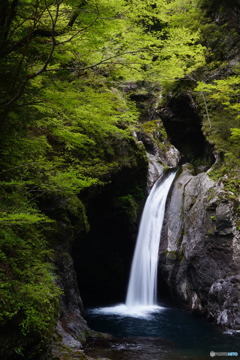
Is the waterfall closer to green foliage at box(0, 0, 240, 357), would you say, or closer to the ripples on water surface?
the ripples on water surface

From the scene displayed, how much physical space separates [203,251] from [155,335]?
4.15 m

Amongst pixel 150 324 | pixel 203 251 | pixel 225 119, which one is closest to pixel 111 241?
pixel 203 251

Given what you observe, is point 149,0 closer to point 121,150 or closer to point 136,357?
point 121,150

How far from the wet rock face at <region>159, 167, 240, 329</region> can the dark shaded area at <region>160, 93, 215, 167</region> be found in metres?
2.98

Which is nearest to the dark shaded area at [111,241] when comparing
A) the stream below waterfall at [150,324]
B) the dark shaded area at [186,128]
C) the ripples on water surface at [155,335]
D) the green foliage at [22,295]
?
the stream below waterfall at [150,324]

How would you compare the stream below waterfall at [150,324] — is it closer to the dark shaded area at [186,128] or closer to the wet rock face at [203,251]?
the wet rock face at [203,251]

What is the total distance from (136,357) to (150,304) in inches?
274

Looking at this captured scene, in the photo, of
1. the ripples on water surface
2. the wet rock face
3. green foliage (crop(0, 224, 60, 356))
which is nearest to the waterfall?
the wet rock face

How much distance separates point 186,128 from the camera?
18906 mm

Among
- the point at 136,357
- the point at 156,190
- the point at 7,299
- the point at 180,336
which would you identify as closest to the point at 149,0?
the point at 7,299

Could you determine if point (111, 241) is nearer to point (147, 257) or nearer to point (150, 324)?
point (147, 257)

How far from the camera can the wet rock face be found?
11.3 metres

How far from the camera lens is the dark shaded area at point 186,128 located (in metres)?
17.7

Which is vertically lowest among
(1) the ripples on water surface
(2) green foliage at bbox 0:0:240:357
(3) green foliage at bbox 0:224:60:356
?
(1) the ripples on water surface
